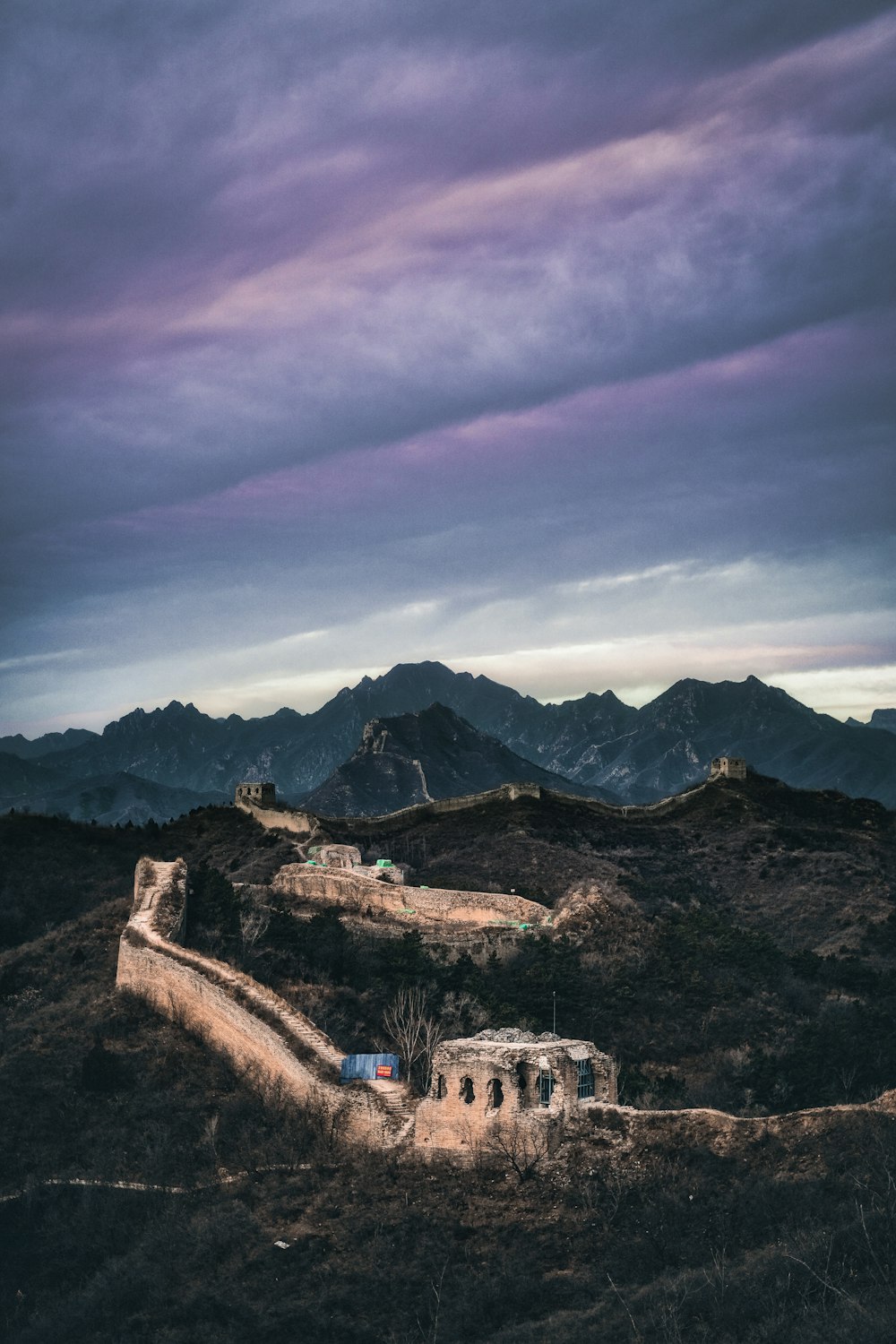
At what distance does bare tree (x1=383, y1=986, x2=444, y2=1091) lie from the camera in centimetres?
3984

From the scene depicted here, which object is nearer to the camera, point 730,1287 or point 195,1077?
point 730,1287

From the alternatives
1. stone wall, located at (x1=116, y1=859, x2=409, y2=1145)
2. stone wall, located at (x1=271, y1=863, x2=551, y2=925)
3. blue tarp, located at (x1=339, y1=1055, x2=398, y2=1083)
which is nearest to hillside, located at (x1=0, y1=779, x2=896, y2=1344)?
stone wall, located at (x1=116, y1=859, x2=409, y2=1145)

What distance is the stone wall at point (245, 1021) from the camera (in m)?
29.8

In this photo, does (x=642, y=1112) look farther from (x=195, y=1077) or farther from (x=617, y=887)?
(x=617, y=887)

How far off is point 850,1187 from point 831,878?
234 feet

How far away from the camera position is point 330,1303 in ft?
77.4

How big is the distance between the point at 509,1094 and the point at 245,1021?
29.7ft

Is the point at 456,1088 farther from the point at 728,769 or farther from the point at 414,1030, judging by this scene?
the point at 728,769

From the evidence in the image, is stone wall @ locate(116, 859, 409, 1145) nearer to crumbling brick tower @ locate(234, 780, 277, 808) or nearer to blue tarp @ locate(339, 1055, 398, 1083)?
blue tarp @ locate(339, 1055, 398, 1083)

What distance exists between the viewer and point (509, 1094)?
2798 cm

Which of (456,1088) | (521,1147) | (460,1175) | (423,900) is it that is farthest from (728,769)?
(460,1175)

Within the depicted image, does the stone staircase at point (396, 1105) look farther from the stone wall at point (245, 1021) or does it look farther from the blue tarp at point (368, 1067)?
the blue tarp at point (368, 1067)

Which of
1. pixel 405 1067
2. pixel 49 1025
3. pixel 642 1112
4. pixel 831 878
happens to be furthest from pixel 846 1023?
pixel 831 878

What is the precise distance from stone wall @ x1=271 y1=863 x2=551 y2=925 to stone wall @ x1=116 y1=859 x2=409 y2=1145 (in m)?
17.1
